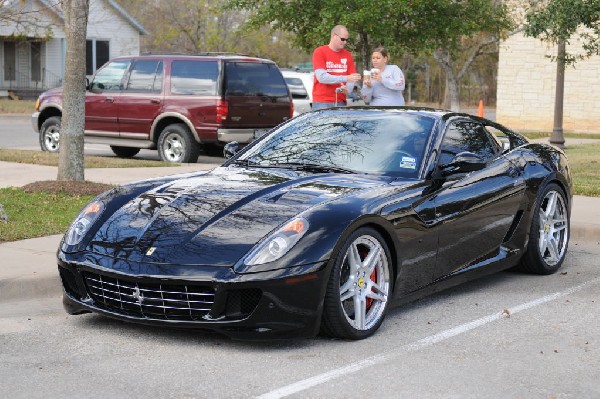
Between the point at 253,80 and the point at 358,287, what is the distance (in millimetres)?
12096

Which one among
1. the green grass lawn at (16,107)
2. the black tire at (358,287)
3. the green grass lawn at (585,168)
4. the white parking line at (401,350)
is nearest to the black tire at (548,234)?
the white parking line at (401,350)

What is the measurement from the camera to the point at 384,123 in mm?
7809

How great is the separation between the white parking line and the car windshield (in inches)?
43.7

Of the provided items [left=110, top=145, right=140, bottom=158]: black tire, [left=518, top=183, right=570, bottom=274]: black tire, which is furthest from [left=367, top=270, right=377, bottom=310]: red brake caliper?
[left=110, top=145, right=140, bottom=158]: black tire

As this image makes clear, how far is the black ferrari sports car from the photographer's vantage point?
20.0ft

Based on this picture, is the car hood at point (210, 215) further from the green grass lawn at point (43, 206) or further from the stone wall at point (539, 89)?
the stone wall at point (539, 89)

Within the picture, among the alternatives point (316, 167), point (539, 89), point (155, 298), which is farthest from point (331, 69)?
point (539, 89)

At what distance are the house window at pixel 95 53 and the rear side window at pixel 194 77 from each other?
111ft

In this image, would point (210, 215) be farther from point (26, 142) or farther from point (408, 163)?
point (26, 142)

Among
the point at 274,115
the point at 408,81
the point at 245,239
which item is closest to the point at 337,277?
the point at 245,239

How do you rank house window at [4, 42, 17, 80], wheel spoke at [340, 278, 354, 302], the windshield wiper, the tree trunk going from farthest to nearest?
house window at [4, 42, 17, 80], the tree trunk, the windshield wiper, wheel spoke at [340, 278, 354, 302]

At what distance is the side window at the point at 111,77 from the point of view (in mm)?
18922

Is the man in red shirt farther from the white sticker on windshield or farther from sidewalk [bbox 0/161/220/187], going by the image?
the white sticker on windshield

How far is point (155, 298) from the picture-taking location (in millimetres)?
6172
